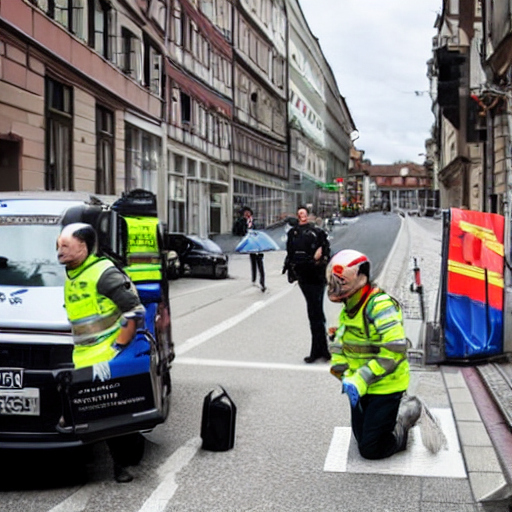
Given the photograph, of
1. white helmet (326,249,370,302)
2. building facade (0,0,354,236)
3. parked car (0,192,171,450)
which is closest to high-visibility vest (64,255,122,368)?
parked car (0,192,171,450)

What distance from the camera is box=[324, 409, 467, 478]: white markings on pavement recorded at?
5.35 m

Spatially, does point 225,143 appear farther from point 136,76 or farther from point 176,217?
point 136,76

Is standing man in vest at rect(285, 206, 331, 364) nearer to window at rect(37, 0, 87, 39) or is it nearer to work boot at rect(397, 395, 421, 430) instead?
work boot at rect(397, 395, 421, 430)

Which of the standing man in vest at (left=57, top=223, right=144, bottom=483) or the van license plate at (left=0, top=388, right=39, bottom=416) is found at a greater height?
the standing man in vest at (left=57, top=223, right=144, bottom=483)

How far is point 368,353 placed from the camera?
533 centimetres

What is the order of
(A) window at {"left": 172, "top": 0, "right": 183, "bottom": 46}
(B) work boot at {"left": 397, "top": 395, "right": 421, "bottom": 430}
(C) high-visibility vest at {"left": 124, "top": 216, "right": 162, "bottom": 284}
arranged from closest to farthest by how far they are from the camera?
(B) work boot at {"left": 397, "top": 395, "right": 421, "bottom": 430} → (C) high-visibility vest at {"left": 124, "top": 216, "right": 162, "bottom": 284} → (A) window at {"left": 172, "top": 0, "right": 183, "bottom": 46}

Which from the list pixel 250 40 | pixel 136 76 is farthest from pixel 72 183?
pixel 250 40

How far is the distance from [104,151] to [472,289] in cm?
1836

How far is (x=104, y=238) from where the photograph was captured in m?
5.97

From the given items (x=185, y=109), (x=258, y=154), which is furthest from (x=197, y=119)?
(x=258, y=154)

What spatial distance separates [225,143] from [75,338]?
41907 mm

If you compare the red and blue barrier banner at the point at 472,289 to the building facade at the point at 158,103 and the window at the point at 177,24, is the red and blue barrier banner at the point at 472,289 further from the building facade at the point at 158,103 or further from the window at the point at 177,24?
the window at the point at 177,24

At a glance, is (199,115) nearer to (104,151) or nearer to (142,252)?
(104,151)

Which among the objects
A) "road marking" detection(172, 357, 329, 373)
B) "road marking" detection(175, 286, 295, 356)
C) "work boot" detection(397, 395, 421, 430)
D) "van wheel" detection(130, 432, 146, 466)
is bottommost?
"road marking" detection(172, 357, 329, 373)
